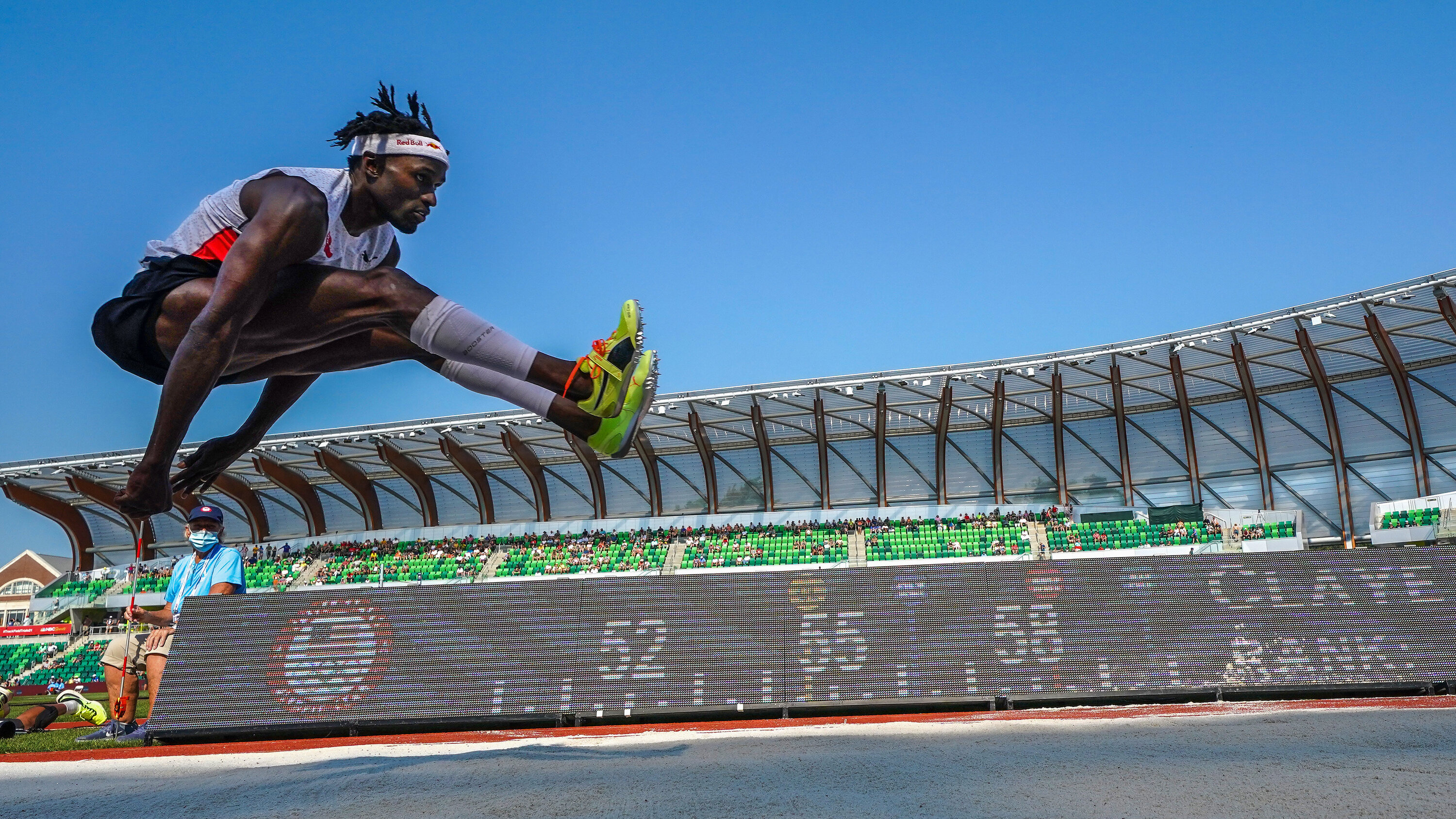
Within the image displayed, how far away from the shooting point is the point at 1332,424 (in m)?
34.7

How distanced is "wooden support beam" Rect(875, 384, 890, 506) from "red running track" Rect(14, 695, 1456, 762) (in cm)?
2825

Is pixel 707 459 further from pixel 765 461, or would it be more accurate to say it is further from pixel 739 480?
pixel 765 461

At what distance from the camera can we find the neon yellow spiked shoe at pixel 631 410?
3566mm

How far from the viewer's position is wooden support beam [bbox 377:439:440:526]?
39.0 metres

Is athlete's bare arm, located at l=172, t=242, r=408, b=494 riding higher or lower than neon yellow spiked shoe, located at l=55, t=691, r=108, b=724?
higher

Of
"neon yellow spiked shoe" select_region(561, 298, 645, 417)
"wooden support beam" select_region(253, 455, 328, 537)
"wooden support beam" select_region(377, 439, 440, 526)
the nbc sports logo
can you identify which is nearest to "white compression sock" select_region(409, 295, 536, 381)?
"neon yellow spiked shoe" select_region(561, 298, 645, 417)

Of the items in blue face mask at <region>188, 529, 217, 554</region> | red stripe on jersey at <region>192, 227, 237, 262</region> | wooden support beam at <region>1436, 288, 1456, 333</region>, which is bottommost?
blue face mask at <region>188, 529, 217, 554</region>

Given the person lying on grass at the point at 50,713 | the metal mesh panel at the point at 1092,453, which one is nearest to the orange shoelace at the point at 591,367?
the person lying on grass at the point at 50,713

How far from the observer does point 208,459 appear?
4.41 metres

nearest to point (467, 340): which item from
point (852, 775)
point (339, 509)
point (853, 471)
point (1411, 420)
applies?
point (852, 775)

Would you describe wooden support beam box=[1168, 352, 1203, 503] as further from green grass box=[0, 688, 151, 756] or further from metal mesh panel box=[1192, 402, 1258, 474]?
green grass box=[0, 688, 151, 756]

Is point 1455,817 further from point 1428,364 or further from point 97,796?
point 1428,364

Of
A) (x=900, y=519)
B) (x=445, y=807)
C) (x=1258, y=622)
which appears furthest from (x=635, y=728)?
(x=900, y=519)

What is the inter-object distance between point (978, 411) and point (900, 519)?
18.6ft
